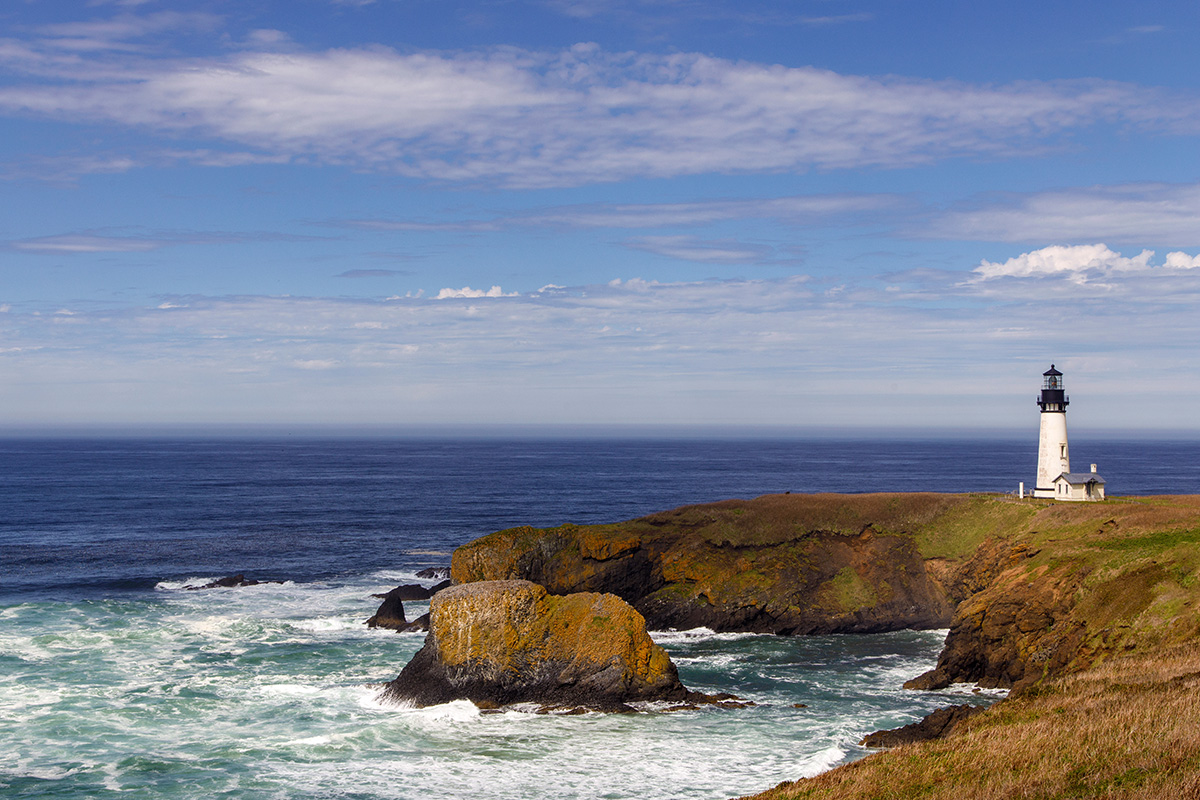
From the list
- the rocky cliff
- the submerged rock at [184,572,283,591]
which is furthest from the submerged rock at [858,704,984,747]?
the submerged rock at [184,572,283,591]

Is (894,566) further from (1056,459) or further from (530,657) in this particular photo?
(530,657)

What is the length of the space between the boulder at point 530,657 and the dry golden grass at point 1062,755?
13.7 meters

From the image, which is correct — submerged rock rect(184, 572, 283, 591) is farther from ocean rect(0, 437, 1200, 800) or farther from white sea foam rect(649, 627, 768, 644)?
white sea foam rect(649, 627, 768, 644)

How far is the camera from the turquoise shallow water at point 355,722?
26759mm

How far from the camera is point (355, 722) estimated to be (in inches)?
1283

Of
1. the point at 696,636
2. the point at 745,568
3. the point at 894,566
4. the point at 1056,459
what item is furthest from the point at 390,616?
the point at 1056,459

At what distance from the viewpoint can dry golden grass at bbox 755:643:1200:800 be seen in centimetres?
1512

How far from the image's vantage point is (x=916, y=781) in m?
17.3

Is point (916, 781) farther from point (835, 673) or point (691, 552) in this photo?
point (691, 552)

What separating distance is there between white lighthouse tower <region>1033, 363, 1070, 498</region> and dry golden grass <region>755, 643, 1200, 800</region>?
38553 mm

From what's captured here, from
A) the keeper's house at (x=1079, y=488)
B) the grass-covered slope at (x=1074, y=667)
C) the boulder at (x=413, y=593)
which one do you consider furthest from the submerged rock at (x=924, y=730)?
the keeper's house at (x=1079, y=488)

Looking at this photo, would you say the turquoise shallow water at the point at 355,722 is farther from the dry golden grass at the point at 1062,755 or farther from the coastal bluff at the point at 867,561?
the dry golden grass at the point at 1062,755

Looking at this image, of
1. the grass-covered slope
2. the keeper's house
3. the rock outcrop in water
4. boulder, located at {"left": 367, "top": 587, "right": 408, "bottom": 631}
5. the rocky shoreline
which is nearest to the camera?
the grass-covered slope

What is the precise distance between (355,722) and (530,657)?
22.3 ft
